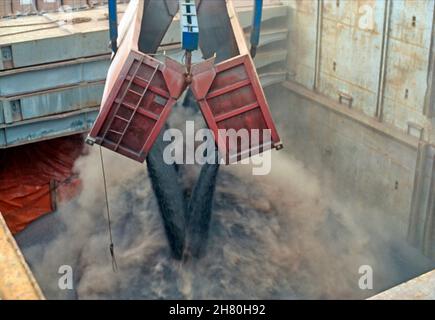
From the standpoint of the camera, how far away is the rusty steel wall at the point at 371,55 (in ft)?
34.5

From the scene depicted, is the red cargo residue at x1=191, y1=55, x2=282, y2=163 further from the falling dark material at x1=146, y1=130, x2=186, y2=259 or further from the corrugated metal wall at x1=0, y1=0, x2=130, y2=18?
the corrugated metal wall at x1=0, y1=0, x2=130, y2=18

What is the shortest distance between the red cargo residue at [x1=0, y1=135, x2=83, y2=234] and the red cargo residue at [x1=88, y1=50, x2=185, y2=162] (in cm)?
533

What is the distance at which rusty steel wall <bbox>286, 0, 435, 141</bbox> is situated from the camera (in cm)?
1052

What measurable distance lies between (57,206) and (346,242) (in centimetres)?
627

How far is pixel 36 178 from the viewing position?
39.8 feet

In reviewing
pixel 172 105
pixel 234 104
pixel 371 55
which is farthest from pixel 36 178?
pixel 371 55

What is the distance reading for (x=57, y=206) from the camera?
12.3 metres

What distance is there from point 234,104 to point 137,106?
4.09ft

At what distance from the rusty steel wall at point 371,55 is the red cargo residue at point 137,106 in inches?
219

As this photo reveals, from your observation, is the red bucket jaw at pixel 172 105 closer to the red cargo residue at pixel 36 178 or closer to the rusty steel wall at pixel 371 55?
the rusty steel wall at pixel 371 55

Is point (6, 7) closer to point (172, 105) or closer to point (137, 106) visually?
point (137, 106)

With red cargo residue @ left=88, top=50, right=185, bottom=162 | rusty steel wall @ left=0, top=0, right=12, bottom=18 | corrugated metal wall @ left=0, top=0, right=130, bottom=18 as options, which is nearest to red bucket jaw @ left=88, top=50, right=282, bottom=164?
red cargo residue @ left=88, top=50, right=185, bottom=162
